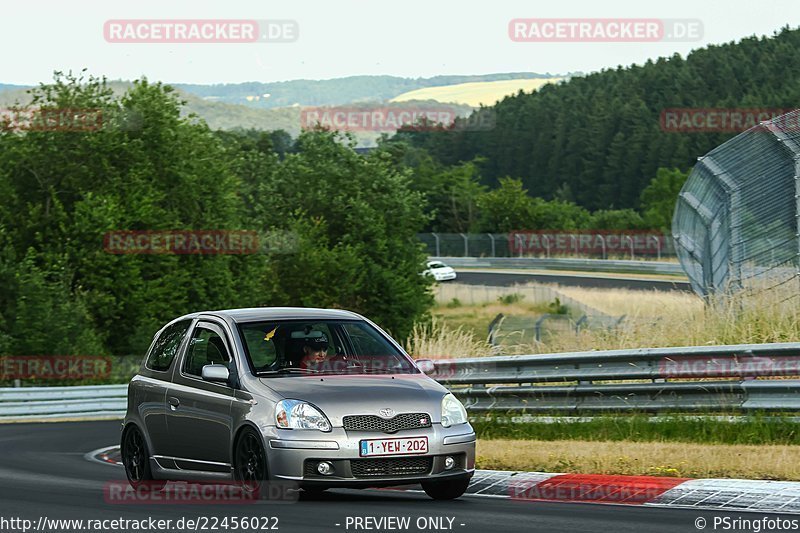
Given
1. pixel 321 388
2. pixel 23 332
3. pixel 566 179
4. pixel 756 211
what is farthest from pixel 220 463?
pixel 566 179

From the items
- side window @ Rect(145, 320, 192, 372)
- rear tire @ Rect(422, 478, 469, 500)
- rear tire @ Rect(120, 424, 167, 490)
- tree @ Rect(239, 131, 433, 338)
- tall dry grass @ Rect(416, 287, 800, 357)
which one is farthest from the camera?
tree @ Rect(239, 131, 433, 338)

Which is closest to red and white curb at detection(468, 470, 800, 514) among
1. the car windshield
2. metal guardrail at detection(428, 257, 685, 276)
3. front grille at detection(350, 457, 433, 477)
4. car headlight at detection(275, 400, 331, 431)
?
front grille at detection(350, 457, 433, 477)

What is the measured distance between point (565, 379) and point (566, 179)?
154m

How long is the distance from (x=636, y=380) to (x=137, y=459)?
6.71 m

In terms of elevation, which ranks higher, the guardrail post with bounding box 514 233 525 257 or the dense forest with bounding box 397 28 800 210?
the dense forest with bounding box 397 28 800 210

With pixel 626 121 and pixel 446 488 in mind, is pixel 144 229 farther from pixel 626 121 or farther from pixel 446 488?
pixel 626 121

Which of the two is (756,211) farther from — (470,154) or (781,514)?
(470,154)

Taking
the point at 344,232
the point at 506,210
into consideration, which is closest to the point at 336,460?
the point at 344,232

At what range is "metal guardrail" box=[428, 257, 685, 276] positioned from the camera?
69.3 meters

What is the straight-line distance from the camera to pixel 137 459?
Result: 12023mm

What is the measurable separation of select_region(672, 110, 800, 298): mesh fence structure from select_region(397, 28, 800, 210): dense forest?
118627mm

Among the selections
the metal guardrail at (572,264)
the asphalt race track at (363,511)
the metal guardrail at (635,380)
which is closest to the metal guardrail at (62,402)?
the metal guardrail at (635,380)

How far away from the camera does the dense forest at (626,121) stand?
486 ft

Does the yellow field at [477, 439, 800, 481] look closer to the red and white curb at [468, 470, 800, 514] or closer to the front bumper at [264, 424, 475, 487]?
the red and white curb at [468, 470, 800, 514]
